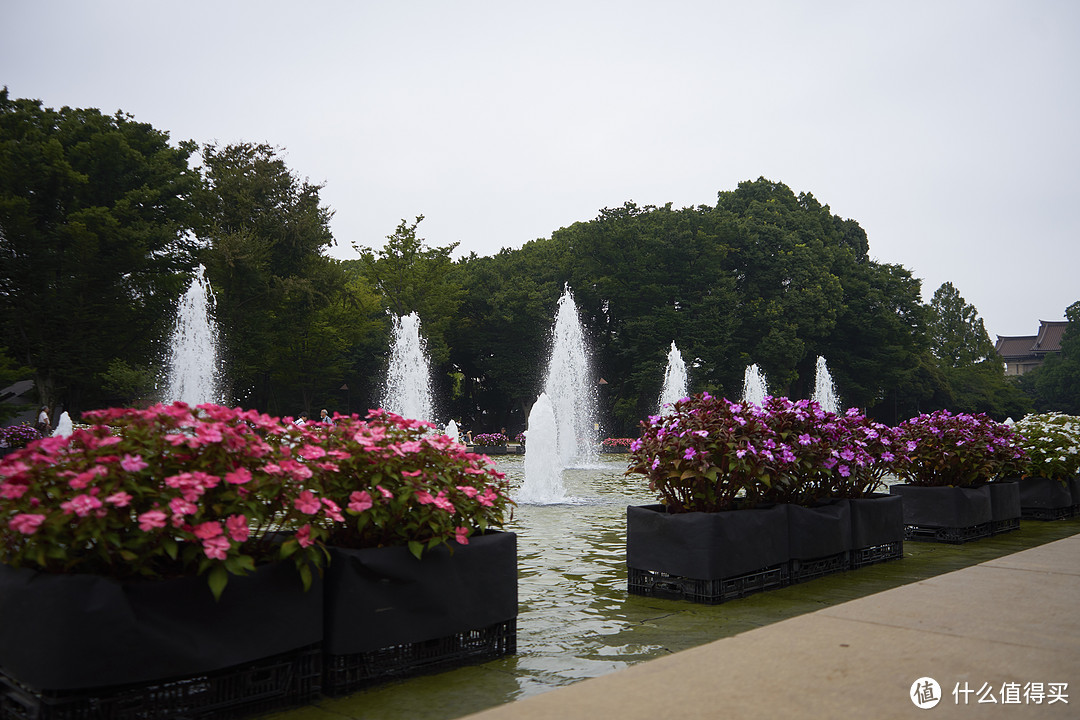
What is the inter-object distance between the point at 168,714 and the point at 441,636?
1248mm

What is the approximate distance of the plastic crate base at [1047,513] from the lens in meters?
10.5

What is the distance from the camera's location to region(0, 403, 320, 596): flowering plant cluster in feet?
9.41

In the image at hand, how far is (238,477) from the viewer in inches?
122

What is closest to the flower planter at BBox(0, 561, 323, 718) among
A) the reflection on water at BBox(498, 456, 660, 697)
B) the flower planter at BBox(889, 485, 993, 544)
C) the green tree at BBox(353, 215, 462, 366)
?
the reflection on water at BBox(498, 456, 660, 697)

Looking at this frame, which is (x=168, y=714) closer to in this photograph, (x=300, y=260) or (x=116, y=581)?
(x=116, y=581)

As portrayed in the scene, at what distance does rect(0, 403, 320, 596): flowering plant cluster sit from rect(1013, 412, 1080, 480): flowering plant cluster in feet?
32.5

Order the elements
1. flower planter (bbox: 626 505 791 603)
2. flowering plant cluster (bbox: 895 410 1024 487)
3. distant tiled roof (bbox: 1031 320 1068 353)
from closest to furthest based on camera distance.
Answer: flower planter (bbox: 626 505 791 603) → flowering plant cluster (bbox: 895 410 1024 487) → distant tiled roof (bbox: 1031 320 1068 353)

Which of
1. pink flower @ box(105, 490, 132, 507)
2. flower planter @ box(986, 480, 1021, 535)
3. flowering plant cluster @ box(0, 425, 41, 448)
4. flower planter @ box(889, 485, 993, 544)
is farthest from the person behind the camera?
flowering plant cluster @ box(0, 425, 41, 448)

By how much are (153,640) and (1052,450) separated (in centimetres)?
1096

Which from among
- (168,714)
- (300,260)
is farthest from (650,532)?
(300,260)

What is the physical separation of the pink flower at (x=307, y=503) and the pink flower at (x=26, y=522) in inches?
35.3

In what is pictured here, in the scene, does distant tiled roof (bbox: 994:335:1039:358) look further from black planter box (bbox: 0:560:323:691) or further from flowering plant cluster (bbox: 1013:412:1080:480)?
black planter box (bbox: 0:560:323:691)

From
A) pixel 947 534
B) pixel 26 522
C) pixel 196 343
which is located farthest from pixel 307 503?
pixel 196 343

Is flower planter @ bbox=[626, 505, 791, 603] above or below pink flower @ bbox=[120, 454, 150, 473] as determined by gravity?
below
